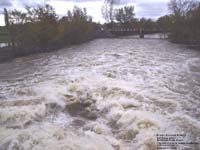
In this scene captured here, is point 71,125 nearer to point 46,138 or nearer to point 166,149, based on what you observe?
point 46,138

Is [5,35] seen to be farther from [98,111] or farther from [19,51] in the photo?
[98,111]

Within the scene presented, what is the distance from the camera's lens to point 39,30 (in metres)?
26.4

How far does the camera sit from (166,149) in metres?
5.36

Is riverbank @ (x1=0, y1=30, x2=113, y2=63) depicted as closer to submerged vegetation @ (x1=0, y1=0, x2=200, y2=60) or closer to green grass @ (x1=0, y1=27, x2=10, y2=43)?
submerged vegetation @ (x1=0, y1=0, x2=200, y2=60)

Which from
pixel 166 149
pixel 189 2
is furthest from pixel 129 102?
pixel 189 2

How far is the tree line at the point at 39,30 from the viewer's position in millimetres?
23609

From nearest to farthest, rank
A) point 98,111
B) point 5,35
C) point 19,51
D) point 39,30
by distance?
1. point 98,111
2. point 19,51
3. point 39,30
4. point 5,35

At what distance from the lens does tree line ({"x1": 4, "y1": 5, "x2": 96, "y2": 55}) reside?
2361 centimetres

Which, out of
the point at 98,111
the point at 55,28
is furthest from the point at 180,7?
the point at 98,111

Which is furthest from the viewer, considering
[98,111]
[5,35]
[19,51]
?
[5,35]

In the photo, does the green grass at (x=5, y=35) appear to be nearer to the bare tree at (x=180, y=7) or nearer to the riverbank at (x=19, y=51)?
the riverbank at (x=19, y=51)

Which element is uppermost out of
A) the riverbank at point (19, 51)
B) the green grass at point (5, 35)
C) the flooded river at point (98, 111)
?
the green grass at point (5, 35)

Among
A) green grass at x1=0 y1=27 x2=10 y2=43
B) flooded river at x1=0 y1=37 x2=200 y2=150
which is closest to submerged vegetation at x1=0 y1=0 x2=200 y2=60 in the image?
green grass at x1=0 y1=27 x2=10 y2=43

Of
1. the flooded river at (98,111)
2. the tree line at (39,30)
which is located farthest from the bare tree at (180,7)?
the flooded river at (98,111)
